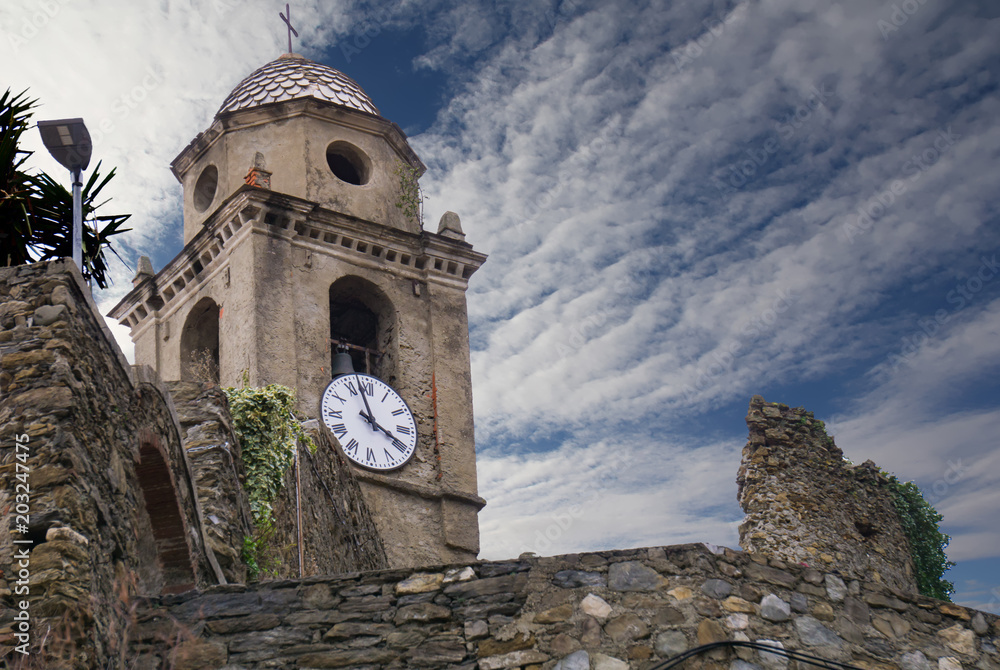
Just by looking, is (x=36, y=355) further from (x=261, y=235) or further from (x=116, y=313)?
(x=116, y=313)

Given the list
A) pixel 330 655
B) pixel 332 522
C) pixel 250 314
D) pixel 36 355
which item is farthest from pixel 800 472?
pixel 250 314

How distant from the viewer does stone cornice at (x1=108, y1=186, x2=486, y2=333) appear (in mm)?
19609

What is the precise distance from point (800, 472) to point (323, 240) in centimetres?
1056

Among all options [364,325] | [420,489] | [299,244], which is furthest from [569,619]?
[364,325]

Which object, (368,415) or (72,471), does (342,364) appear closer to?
(368,415)

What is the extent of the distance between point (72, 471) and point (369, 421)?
44.3 feet

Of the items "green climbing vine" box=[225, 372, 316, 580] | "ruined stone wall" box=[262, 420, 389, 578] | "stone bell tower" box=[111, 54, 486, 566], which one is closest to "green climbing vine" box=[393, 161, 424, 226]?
"stone bell tower" box=[111, 54, 486, 566]

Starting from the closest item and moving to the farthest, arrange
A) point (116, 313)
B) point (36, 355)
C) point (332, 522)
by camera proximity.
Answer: point (36, 355), point (332, 522), point (116, 313)

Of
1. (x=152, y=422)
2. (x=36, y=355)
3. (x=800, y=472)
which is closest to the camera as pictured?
(x=36, y=355)

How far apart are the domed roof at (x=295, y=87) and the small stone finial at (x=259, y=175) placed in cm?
160

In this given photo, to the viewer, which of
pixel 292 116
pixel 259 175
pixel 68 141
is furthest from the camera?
pixel 292 116

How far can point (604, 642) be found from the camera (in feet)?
19.0

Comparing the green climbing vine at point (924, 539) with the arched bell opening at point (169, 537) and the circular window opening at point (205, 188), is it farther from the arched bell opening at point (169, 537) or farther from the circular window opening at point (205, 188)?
the circular window opening at point (205, 188)

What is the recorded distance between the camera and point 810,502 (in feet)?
38.7
